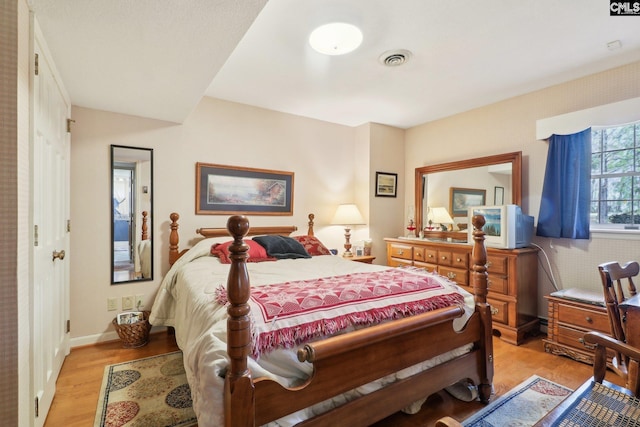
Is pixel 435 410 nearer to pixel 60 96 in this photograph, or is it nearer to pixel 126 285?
pixel 126 285

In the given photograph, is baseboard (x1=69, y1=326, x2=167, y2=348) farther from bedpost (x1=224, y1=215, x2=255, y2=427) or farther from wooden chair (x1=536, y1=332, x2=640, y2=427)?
wooden chair (x1=536, y1=332, x2=640, y2=427)

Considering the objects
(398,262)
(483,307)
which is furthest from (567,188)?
(398,262)

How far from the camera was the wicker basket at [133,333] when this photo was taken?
2.65 meters

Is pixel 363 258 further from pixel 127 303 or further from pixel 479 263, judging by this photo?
pixel 127 303

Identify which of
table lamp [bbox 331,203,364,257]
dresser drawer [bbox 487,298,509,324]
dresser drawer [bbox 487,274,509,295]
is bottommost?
dresser drawer [bbox 487,298,509,324]

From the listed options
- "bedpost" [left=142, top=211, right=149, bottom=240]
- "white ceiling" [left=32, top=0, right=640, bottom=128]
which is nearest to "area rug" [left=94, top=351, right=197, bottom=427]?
"bedpost" [left=142, top=211, right=149, bottom=240]

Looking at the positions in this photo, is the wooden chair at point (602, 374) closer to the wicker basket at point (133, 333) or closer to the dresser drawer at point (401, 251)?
the dresser drawer at point (401, 251)

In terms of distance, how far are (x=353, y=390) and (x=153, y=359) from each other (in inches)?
71.7

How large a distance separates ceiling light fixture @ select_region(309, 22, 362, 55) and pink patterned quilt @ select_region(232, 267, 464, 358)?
163 cm

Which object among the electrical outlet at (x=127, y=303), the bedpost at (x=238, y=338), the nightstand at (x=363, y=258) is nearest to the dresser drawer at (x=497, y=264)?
the nightstand at (x=363, y=258)

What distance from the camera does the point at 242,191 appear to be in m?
3.52

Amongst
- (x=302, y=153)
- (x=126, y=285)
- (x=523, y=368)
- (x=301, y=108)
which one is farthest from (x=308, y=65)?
(x=523, y=368)

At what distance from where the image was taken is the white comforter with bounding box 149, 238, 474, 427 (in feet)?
3.91

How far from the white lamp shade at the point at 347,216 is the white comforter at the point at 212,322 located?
3.47ft
